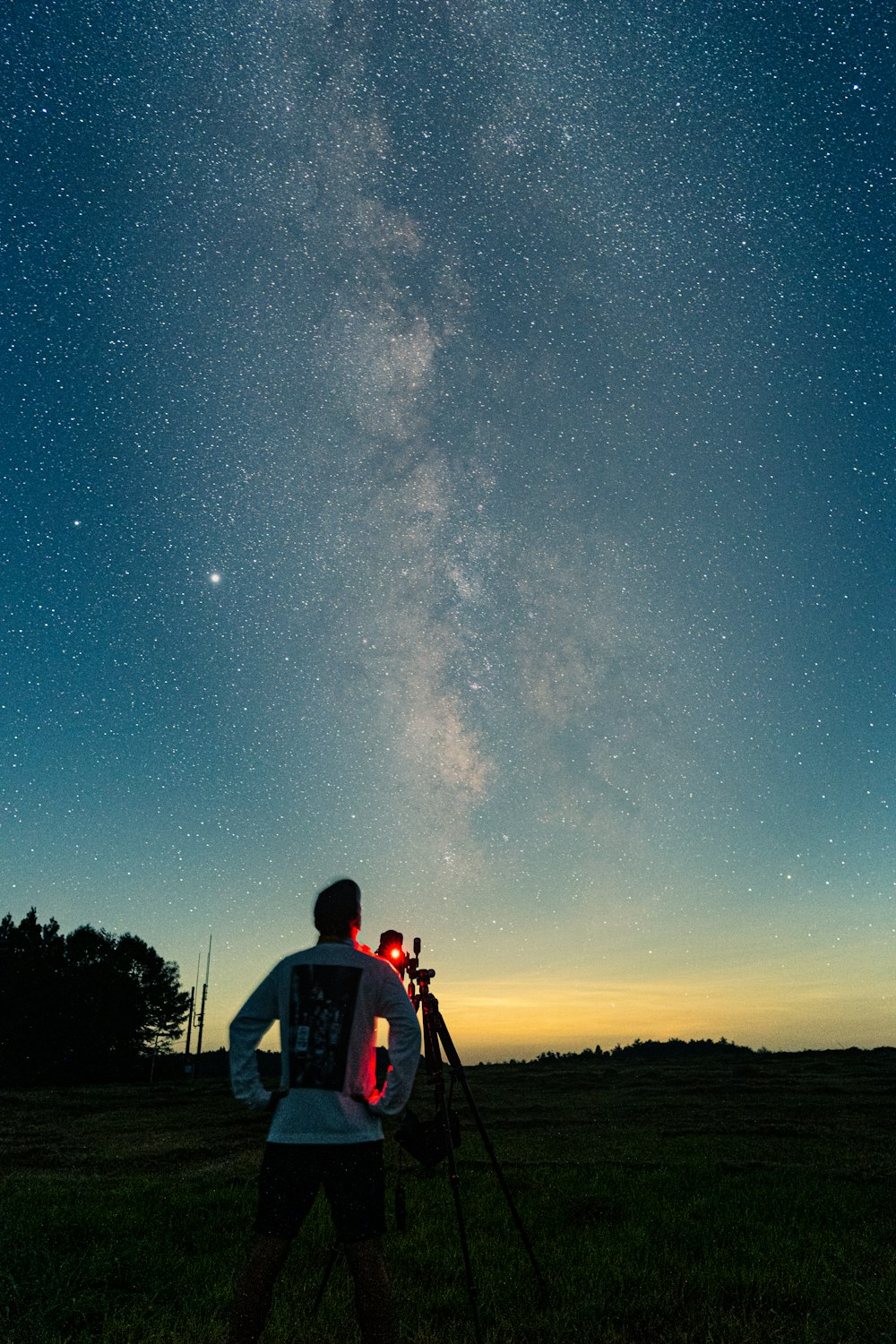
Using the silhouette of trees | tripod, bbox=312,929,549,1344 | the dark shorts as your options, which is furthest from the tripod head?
the silhouette of trees

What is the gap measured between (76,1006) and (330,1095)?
5699 cm

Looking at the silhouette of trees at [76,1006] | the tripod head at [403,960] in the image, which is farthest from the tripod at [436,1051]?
the silhouette of trees at [76,1006]

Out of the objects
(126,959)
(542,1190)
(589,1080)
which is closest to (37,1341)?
(542,1190)

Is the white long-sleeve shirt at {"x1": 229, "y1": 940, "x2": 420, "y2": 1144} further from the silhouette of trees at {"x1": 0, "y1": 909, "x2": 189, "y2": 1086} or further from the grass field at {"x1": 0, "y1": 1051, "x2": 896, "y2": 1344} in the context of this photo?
the silhouette of trees at {"x1": 0, "y1": 909, "x2": 189, "y2": 1086}

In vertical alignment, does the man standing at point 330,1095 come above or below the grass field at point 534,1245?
above

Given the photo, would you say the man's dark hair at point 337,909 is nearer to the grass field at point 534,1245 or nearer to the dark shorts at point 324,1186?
the dark shorts at point 324,1186

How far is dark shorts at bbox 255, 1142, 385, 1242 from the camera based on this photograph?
10.9ft

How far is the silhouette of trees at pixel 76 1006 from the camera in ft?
162

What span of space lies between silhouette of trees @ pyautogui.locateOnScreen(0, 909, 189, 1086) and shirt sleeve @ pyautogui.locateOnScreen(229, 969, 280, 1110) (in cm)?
5500

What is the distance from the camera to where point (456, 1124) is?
20.0 ft

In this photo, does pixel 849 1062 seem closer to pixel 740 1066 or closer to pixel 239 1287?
pixel 740 1066

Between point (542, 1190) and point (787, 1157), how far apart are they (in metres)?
6.89

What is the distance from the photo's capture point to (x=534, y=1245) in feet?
23.1

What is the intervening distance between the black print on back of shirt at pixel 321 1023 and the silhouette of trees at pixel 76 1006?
55.3 metres
